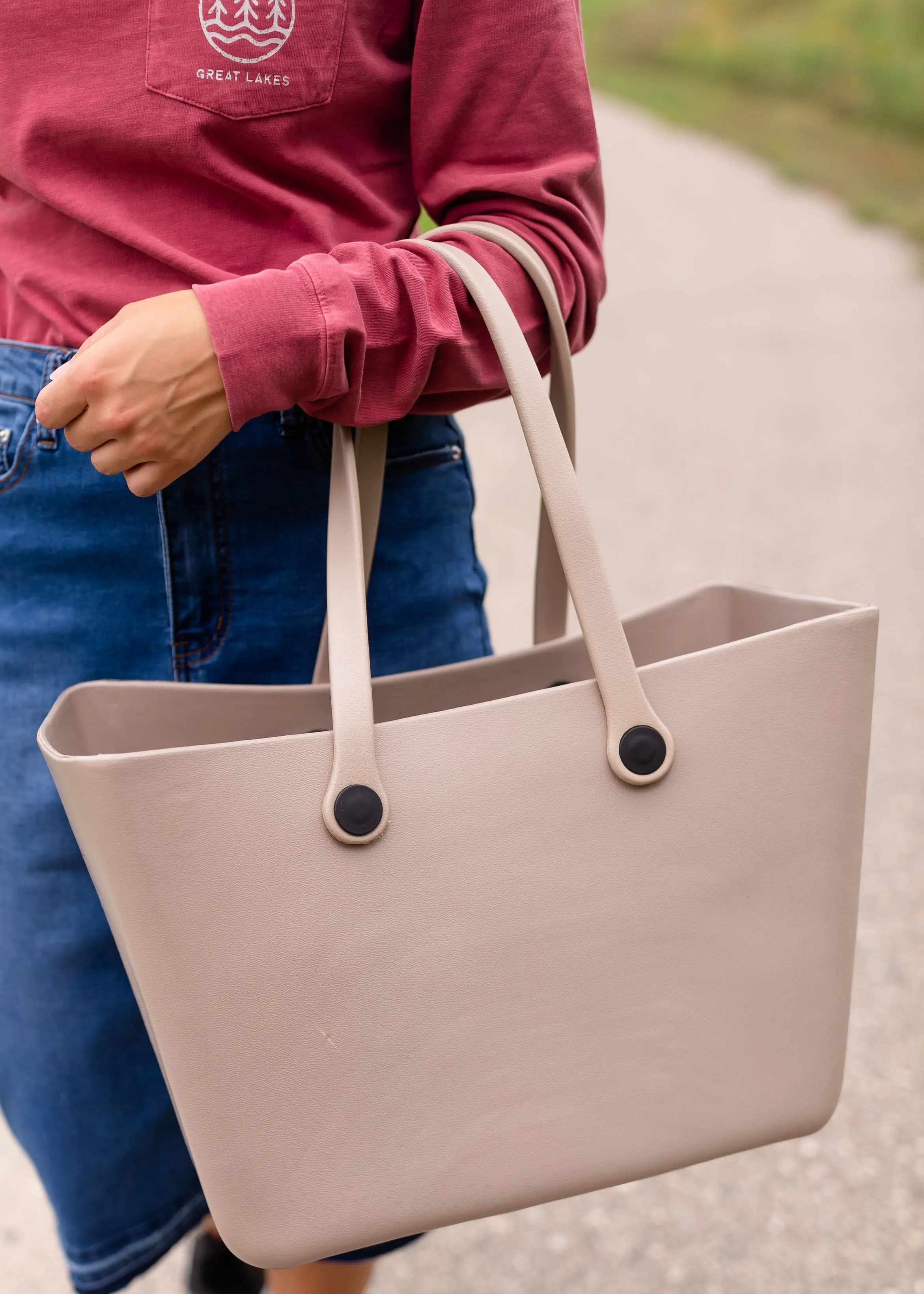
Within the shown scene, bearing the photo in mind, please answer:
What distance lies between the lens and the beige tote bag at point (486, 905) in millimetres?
777

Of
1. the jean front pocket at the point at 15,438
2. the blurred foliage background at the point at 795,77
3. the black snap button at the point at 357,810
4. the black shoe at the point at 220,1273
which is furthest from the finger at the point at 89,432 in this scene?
the blurred foliage background at the point at 795,77

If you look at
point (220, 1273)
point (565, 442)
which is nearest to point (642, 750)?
point (565, 442)

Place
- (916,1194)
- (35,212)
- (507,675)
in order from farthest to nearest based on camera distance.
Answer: (916,1194)
(507,675)
(35,212)

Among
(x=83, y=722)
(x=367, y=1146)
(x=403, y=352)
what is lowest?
(x=367, y=1146)

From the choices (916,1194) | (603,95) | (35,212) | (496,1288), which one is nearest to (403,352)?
(35,212)

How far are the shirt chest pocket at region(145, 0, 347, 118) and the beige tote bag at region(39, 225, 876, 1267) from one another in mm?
158

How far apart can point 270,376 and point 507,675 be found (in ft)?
1.13

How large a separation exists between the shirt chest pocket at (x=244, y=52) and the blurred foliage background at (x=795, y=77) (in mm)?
7626

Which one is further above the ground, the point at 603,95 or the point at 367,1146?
the point at 367,1146

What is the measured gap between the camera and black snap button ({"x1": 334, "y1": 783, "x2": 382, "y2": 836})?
2.53ft

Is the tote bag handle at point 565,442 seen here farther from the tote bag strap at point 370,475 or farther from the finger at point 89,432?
the finger at point 89,432

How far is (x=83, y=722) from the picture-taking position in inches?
35.2

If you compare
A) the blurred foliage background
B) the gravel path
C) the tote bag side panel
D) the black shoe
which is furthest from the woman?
the blurred foliage background

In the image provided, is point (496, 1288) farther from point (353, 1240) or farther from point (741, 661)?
point (741, 661)
